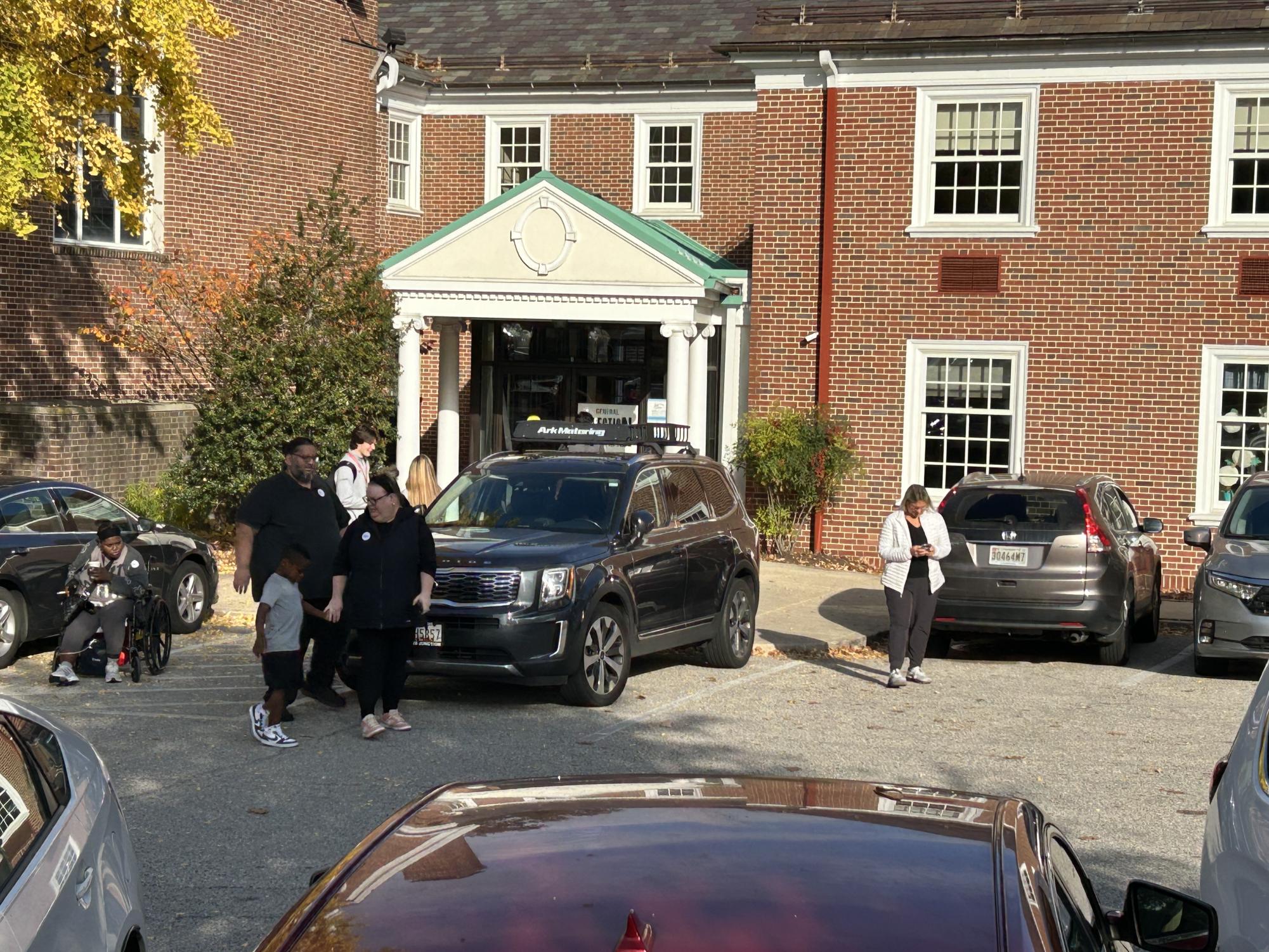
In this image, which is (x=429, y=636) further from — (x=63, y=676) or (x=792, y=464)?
(x=792, y=464)

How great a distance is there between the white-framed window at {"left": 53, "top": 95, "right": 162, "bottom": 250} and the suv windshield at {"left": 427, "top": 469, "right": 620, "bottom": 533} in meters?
10.3

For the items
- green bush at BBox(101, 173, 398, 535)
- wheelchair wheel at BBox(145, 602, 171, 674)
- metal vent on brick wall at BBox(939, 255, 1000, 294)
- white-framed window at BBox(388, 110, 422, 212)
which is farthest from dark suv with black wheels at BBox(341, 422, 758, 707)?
white-framed window at BBox(388, 110, 422, 212)

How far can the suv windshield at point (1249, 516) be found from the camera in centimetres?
1413

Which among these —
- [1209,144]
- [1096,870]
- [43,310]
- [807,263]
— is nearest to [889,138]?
[807,263]

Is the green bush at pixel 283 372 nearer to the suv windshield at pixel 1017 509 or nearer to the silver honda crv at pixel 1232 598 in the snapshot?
the suv windshield at pixel 1017 509

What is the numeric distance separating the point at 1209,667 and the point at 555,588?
623cm

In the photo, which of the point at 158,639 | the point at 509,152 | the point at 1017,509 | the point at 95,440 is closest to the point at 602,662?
the point at 158,639

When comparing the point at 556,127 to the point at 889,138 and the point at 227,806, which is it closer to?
the point at 889,138

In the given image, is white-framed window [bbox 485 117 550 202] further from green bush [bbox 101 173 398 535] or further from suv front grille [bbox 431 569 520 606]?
suv front grille [bbox 431 569 520 606]

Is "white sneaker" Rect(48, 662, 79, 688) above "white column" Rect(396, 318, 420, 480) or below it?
below

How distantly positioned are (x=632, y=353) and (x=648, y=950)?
24.8 m

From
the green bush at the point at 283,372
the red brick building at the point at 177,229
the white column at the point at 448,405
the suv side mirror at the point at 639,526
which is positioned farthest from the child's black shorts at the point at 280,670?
the white column at the point at 448,405

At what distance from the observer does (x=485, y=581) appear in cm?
1116

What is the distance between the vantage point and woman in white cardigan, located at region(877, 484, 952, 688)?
41.6ft
